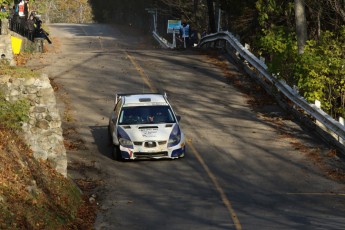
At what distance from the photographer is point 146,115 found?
20.7m

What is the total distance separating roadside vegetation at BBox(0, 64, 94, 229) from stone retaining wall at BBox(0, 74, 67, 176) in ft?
0.48

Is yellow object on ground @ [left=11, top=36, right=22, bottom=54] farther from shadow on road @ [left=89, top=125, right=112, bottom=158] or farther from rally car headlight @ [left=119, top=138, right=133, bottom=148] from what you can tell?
rally car headlight @ [left=119, top=138, right=133, bottom=148]

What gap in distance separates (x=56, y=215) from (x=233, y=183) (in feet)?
18.9

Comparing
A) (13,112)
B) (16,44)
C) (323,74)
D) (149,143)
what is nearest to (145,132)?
(149,143)

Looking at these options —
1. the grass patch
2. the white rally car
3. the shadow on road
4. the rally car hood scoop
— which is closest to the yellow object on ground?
the shadow on road

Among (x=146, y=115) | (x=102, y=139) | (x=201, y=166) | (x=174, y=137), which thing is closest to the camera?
(x=201, y=166)

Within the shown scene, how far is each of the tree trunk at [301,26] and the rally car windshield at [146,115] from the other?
810cm

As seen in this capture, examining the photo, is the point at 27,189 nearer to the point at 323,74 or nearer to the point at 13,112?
the point at 13,112

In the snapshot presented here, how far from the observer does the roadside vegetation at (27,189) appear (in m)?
12.3

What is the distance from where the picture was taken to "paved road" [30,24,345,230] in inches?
600

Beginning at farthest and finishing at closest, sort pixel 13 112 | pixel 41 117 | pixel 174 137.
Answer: pixel 174 137 → pixel 41 117 → pixel 13 112

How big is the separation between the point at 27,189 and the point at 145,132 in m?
6.93

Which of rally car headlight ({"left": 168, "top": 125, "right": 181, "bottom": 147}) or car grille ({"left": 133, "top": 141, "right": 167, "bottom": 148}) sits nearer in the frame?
car grille ({"left": 133, "top": 141, "right": 167, "bottom": 148})

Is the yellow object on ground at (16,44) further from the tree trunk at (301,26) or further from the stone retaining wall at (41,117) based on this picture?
the stone retaining wall at (41,117)
